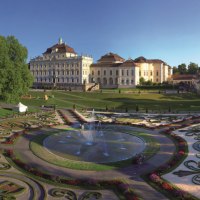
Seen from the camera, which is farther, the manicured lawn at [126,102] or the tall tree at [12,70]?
the manicured lawn at [126,102]

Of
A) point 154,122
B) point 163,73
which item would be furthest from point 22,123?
point 163,73

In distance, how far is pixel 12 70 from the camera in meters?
40.2

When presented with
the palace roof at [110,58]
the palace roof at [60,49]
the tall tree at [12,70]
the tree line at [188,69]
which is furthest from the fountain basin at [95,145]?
the tree line at [188,69]

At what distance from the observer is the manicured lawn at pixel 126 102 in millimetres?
55625

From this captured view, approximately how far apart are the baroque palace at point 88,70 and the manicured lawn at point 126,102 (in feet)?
72.8

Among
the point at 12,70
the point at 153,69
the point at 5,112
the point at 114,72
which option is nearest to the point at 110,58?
the point at 114,72

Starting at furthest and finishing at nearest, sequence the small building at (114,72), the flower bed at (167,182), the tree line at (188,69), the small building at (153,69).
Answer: the tree line at (188,69)
the small building at (153,69)
the small building at (114,72)
the flower bed at (167,182)

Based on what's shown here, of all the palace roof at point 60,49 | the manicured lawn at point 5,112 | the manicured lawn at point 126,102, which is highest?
the palace roof at point 60,49

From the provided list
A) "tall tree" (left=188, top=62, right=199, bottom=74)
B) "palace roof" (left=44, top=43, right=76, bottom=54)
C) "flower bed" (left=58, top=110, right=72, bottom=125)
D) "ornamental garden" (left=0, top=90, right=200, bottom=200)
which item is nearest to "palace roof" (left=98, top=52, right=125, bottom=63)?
"palace roof" (left=44, top=43, right=76, bottom=54)

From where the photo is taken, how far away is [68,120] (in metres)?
40.5

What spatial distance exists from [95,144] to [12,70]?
2021 centimetres

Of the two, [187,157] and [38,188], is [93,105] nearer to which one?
[187,157]

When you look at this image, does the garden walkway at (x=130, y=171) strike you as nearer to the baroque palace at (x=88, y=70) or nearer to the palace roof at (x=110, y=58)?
the baroque palace at (x=88, y=70)

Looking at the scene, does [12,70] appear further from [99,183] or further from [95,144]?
[99,183]
